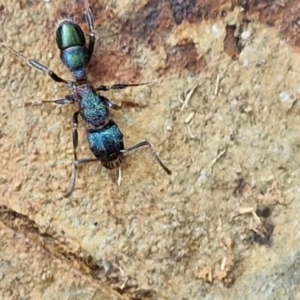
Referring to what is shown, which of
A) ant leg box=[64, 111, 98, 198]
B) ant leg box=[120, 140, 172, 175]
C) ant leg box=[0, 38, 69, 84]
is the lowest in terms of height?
ant leg box=[64, 111, 98, 198]

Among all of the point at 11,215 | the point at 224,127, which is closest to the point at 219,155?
the point at 224,127

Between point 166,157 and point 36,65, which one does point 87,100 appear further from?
point 166,157

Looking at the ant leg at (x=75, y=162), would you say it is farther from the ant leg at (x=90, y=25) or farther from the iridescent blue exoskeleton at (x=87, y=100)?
the ant leg at (x=90, y=25)

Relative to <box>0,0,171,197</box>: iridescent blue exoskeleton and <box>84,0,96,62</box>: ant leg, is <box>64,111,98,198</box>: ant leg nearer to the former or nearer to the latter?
<box>0,0,171,197</box>: iridescent blue exoskeleton

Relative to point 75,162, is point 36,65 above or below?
above

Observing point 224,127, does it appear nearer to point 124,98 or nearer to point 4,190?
point 124,98

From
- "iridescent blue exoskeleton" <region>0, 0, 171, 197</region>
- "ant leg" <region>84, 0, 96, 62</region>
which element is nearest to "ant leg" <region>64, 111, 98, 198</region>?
"iridescent blue exoskeleton" <region>0, 0, 171, 197</region>

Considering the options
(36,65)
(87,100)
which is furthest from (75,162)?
(36,65)
